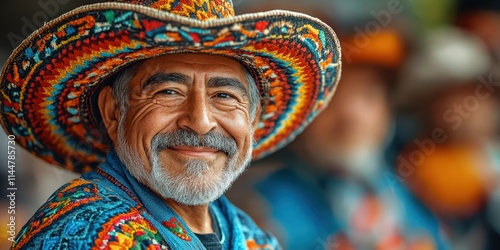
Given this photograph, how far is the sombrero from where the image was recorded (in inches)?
89.6

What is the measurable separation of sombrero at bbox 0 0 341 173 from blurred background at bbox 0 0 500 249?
1154 mm

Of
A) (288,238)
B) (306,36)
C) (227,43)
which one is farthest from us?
(288,238)

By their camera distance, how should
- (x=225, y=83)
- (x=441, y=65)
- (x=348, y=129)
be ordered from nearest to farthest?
(x=225, y=83), (x=348, y=129), (x=441, y=65)

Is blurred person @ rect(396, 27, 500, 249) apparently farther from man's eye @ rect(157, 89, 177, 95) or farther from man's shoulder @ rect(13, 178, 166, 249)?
man's shoulder @ rect(13, 178, 166, 249)

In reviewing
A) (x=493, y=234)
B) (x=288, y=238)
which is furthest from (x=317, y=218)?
(x=493, y=234)

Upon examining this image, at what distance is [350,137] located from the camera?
4.72 meters

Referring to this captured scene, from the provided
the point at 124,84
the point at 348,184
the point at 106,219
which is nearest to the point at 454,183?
the point at 348,184

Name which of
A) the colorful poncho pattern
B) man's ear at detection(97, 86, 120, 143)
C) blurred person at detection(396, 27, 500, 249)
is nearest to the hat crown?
man's ear at detection(97, 86, 120, 143)

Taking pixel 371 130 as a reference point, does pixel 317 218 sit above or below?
below

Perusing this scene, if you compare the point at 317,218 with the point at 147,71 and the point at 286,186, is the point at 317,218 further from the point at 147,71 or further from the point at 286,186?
the point at 147,71

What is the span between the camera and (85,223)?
2.13m

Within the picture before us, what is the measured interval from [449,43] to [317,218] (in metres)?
1.95

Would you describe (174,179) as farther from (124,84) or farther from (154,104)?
(124,84)

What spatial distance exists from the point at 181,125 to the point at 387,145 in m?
2.76
